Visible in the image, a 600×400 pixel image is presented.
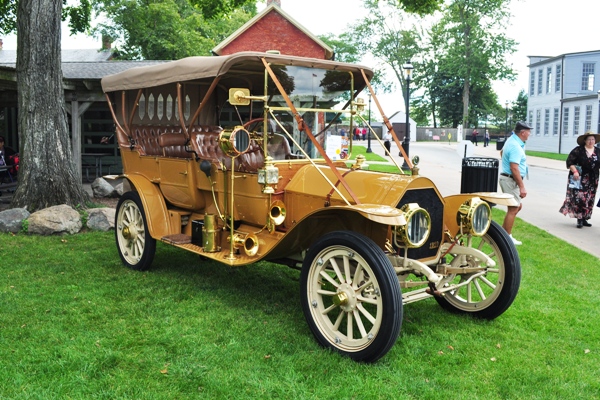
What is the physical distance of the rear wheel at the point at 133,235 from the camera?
643cm

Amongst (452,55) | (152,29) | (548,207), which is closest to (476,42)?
(452,55)

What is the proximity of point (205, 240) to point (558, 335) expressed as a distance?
3.22 metres

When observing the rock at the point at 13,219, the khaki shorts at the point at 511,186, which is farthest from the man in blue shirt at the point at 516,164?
the rock at the point at 13,219

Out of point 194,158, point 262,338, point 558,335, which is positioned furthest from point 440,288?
point 194,158

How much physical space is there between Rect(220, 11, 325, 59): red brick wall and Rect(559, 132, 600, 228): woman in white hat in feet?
46.2

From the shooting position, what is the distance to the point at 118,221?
688 cm

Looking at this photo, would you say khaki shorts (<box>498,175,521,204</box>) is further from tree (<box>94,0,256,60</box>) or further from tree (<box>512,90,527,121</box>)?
tree (<box>512,90,527,121</box>)

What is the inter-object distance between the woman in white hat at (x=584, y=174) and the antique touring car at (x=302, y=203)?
5.20m

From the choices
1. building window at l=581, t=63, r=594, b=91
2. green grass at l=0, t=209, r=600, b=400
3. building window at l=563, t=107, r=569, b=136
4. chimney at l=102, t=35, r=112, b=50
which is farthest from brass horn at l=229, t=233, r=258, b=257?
building window at l=581, t=63, r=594, b=91

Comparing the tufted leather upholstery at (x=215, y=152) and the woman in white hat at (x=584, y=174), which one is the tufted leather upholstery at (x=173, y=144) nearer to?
the tufted leather upholstery at (x=215, y=152)

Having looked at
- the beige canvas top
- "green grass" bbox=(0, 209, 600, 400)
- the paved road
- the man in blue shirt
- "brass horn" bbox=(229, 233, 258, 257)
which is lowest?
"green grass" bbox=(0, 209, 600, 400)

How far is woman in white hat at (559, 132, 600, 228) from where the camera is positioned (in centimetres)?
991

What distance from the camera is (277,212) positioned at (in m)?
5.18

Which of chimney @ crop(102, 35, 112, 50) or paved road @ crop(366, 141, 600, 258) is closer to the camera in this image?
paved road @ crop(366, 141, 600, 258)
